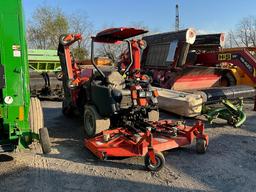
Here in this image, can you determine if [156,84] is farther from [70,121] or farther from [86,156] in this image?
[86,156]

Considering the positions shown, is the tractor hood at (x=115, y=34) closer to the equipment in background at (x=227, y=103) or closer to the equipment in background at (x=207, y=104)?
the equipment in background at (x=207, y=104)

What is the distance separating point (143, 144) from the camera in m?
4.75

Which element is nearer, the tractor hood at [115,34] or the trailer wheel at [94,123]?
the trailer wheel at [94,123]

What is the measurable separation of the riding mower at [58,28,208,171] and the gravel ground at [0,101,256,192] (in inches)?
8.0

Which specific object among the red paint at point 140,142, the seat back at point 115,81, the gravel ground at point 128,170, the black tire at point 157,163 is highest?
the seat back at point 115,81

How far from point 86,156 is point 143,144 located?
1042 millimetres

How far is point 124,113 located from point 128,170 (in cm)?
125

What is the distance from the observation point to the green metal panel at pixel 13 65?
4430 millimetres

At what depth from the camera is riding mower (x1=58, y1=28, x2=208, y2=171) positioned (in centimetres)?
487

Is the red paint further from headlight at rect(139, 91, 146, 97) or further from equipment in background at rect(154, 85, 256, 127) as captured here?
equipment in background at rect(154, 85, 256, 127)

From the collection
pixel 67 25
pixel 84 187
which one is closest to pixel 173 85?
pixel 84 187

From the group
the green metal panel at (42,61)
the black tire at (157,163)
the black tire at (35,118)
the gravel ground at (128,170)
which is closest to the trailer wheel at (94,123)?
the gravel ground at (128,170)

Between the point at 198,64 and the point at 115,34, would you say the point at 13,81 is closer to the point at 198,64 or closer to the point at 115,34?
the point at 115,34

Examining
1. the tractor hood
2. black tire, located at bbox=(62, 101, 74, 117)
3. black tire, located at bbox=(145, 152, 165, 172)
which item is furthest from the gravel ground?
the tractor hood
